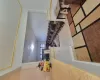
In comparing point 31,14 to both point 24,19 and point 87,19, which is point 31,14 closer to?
point 24,19

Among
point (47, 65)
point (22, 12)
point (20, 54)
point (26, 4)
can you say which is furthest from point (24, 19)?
point (47, 65)

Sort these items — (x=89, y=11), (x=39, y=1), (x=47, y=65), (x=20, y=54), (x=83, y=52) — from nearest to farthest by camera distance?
(x=89, y=11)
(x=83, y=52)
(x=47, y=65)
(x=20, y=54)
(x=39, y=1)

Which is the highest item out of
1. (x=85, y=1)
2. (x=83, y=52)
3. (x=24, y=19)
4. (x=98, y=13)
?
(x=24, y=19)

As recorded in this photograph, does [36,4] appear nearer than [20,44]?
No

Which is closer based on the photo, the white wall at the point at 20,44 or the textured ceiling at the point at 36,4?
the white wall at the point at 20,44

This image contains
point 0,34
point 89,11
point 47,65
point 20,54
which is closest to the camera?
point 89,11

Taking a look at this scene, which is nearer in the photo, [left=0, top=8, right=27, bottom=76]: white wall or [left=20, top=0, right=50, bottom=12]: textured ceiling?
[left=0, top=8, right=27, bottom=76]: white wall

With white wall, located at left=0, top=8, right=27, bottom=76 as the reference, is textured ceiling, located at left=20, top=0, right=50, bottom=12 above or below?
above

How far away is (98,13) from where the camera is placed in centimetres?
87

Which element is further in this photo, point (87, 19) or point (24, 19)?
point (24, 19)

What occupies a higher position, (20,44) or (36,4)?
(36,4)

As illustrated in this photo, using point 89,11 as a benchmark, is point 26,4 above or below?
above

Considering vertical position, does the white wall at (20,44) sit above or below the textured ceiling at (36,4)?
below

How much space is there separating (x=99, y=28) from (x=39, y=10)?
3.22 m
